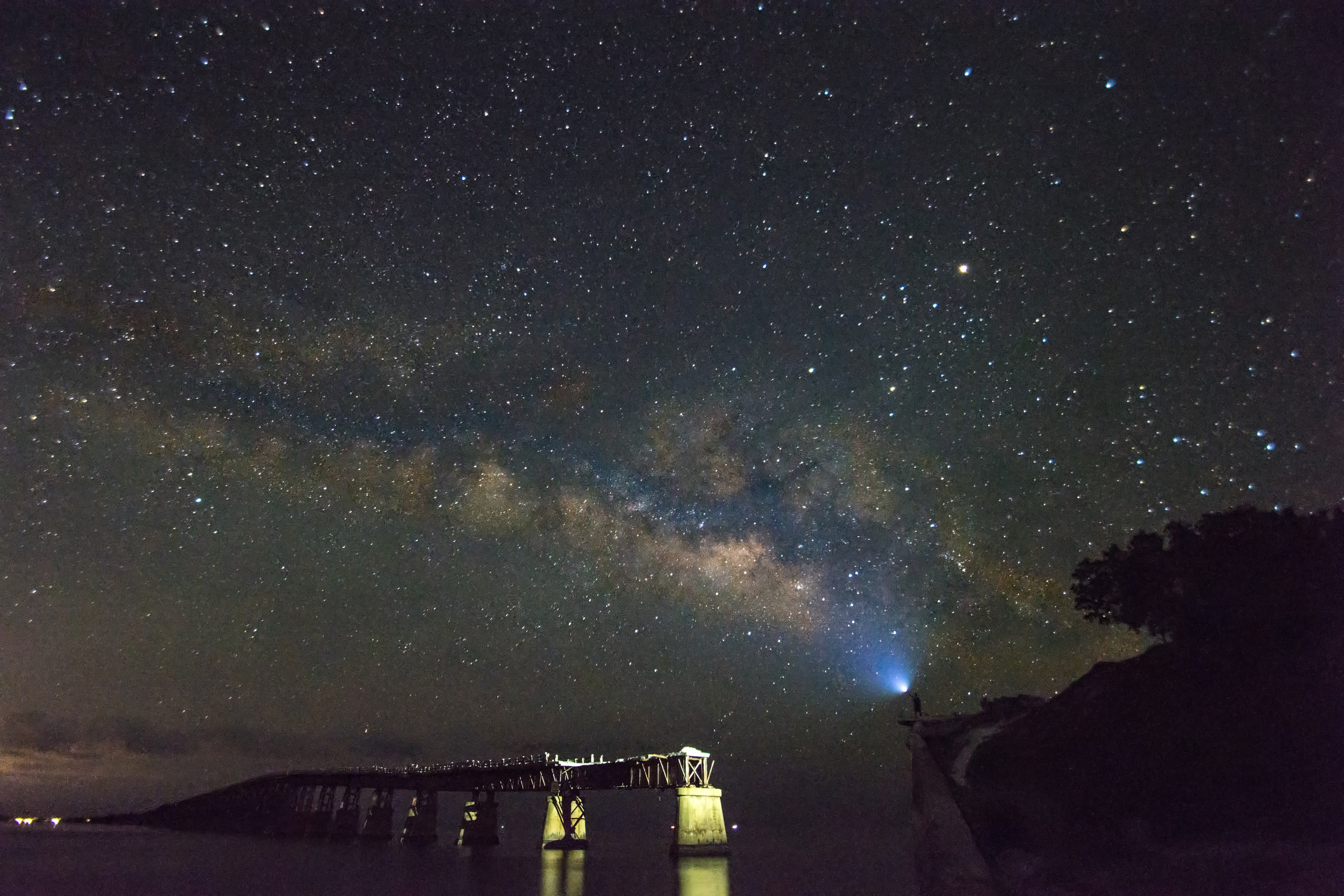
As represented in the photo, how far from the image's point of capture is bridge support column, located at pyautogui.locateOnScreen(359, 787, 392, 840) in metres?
151

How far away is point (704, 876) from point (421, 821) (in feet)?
285

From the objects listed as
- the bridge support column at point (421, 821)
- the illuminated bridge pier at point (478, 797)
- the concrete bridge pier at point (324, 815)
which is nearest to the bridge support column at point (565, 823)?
the illuminated bridge pier at point (478, 797)

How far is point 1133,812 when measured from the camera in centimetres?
3322

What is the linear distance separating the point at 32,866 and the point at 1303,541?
111 metres

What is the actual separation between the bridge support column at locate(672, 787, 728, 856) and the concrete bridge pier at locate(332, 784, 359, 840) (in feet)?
314

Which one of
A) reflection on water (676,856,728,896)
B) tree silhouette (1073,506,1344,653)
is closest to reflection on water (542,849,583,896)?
reflection on water (676,856,728,896)

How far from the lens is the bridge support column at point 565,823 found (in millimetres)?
111000

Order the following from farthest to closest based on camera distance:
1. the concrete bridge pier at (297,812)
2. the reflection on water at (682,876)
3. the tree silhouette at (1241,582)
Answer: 1. the concrete bridge pier at (297,812)
2. the reflection on water at (682,876)
3. the tree silhouette at (1241,582)

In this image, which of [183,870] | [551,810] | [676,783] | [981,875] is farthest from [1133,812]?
[551,810]

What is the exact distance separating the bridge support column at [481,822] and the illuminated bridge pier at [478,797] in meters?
0.14

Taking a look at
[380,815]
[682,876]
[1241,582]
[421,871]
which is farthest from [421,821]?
[1241,582]

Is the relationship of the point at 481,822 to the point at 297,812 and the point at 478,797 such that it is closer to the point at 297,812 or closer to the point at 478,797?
the point at 478,797

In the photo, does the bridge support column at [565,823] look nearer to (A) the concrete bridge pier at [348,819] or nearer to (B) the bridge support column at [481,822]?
(B) the bridge support column at [481,822]

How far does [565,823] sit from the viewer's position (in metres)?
111
